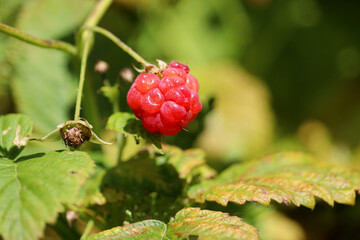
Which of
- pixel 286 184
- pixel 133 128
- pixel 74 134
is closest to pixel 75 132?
pixel 74 134

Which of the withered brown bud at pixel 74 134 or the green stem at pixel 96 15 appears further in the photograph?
the green stem at pixel 96 15

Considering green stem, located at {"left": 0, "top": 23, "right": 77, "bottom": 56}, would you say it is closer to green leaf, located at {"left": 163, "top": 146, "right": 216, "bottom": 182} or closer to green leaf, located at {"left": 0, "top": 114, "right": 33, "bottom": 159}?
green leaf, located at {"left": 0, "top": 114, "right": 33, "bottom": 159}

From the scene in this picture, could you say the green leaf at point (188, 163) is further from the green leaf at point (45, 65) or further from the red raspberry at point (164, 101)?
the green leaf at point (45, 65)

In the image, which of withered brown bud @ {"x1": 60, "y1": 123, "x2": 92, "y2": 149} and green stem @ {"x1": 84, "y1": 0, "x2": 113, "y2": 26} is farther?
green stem @ {"x1": 84, "y1": 0, "x2": 113, "y2": 26}

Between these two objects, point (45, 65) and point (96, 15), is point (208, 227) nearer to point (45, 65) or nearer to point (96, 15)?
point (96, 15)

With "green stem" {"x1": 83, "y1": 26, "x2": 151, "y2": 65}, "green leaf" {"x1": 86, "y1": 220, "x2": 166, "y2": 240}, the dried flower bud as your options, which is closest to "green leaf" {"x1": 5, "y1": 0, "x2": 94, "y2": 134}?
"green stem" {"x1": 83, "y1": 26, "x2": 151, "y2": 65}

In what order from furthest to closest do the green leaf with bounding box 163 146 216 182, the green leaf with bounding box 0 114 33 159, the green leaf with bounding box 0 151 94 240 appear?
the green leaf with bounding box 163 146 216 182 < the green leaf with bounding box 0 114 33 159 < the green leaf with bounding box 0 151 94 240

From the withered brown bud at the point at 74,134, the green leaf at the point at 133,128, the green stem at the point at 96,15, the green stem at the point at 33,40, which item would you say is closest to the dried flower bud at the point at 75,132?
the withered brown bud at the point at 74,134
